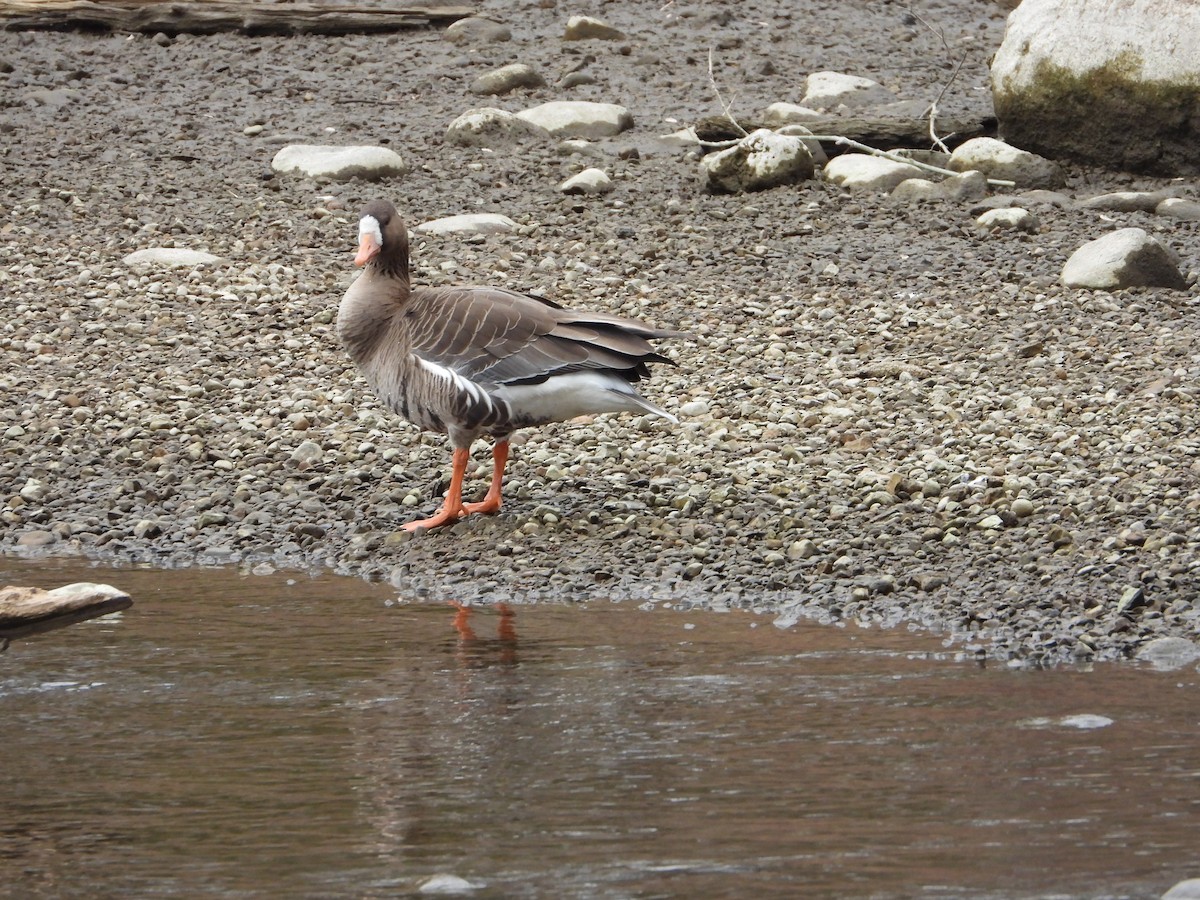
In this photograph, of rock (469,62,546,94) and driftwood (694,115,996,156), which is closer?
driftwood (694,115,996,156)

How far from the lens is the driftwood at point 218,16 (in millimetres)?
18406

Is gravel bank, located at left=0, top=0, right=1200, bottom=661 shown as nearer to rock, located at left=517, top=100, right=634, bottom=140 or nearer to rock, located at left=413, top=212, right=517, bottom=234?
rock, located at left=413, top=212, right=517, bottom=234

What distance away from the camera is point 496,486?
322 inches

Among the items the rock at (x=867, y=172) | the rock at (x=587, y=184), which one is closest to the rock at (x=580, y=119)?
the rock at (x=587, y=184)

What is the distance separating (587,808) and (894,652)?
189cm

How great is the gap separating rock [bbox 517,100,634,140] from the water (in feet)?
32.0

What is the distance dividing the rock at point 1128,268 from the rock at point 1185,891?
26.1 ft

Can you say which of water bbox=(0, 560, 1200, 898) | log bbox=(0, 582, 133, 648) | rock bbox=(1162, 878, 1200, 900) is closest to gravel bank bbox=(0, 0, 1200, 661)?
water bbox=(0, 560, 1200, 898)

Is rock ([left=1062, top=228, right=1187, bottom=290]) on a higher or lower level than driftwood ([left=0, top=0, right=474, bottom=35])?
lower

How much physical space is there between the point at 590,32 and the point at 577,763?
14.9m

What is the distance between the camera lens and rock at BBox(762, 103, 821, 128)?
15.5 m

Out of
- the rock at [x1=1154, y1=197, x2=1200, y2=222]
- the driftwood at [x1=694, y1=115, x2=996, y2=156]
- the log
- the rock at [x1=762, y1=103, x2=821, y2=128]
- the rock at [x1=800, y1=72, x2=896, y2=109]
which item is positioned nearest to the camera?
the log

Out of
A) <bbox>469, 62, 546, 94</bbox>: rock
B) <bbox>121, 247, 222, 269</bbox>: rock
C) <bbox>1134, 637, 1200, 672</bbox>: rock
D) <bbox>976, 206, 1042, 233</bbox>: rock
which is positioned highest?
<bbox>469, 62, 546, 94</bbox>: rock

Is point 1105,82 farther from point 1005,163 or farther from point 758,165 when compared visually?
point 758,165
